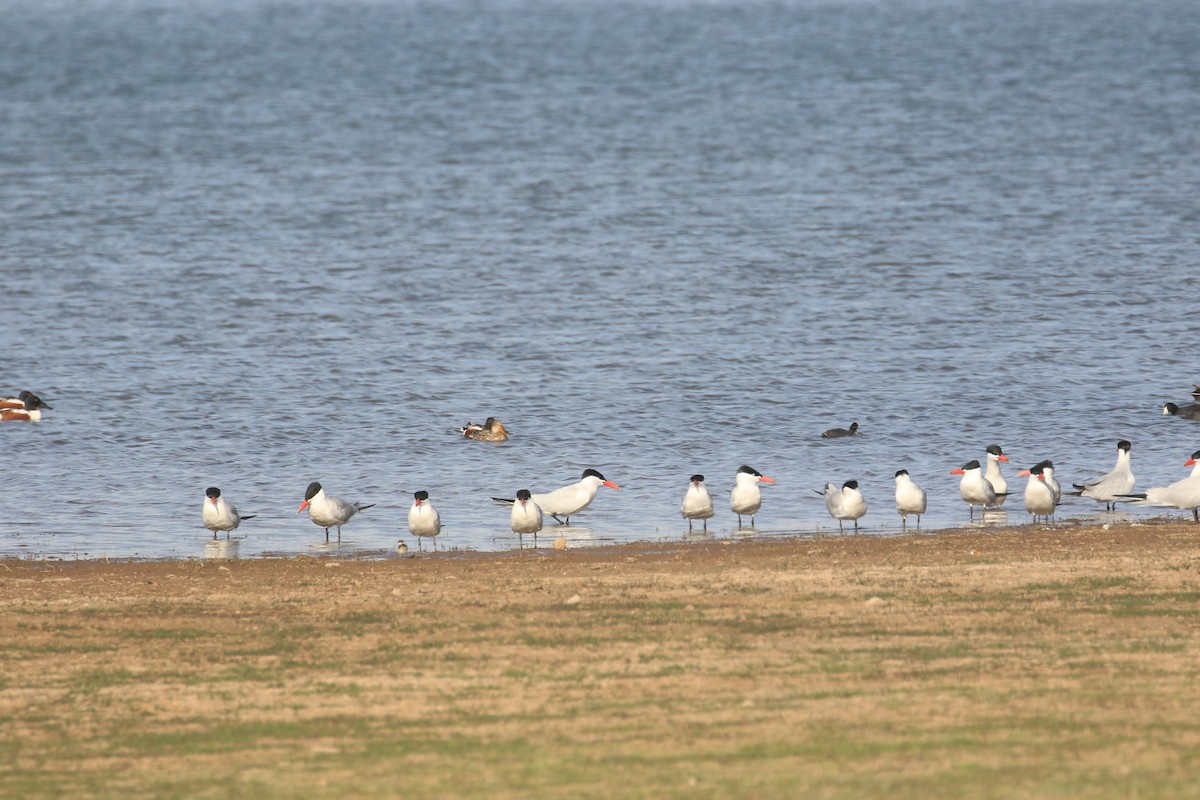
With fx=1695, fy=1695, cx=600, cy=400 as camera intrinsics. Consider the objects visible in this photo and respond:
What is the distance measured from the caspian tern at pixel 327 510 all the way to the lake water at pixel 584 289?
0.25m

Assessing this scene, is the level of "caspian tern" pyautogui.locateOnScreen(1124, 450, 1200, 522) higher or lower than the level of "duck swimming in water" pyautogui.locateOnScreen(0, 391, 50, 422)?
lower

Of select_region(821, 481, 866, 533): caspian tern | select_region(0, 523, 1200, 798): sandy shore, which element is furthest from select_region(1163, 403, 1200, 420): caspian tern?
select_region(0, 523, 1200, 798): sandy shore

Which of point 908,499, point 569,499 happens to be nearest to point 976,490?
point 908,499

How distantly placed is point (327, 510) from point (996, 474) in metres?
7.39

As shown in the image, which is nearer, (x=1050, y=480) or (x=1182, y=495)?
(x=1182, y=495)

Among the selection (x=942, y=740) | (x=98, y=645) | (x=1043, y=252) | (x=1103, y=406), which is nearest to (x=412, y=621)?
(x=98, y=645)

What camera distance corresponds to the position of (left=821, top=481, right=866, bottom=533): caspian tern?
16734mm

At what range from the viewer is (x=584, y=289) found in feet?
112

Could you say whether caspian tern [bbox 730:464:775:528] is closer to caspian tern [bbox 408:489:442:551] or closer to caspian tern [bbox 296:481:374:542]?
caspian tern [bbox 408:489:442:551]

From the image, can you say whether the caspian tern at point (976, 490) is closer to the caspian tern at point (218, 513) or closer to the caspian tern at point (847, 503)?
the caspian tern at point (847, 503)

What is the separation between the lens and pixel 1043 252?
36375 millimetres

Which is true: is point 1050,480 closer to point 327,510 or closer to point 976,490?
point 976,490

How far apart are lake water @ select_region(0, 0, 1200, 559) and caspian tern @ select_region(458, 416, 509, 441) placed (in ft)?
0.82

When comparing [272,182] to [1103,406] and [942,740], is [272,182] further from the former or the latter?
[942,740]
